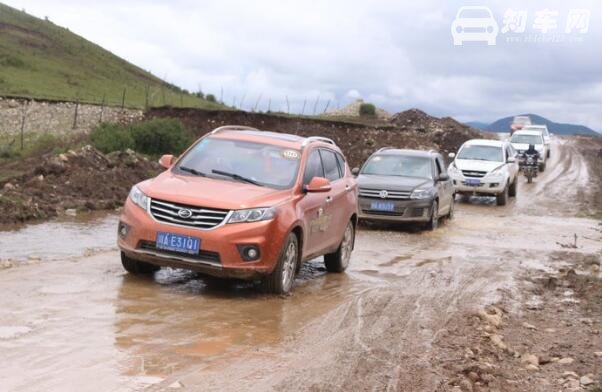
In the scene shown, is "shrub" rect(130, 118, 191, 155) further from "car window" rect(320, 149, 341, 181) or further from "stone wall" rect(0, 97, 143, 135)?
"car window" rect(320, 149, 341, 181)

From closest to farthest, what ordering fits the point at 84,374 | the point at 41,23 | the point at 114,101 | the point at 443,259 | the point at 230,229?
the point at 84,374 < the point at 230,229 < the point at 443,259 < the point at 114,101 < the point at 41,23

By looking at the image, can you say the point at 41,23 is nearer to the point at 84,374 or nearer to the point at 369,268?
the point at 369,268

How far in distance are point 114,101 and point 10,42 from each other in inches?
754

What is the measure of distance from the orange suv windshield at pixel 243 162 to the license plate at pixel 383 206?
7.35m

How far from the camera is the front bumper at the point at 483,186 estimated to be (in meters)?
24.6

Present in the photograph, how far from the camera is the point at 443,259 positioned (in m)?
13.6

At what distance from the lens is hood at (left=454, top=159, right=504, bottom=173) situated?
981 inches

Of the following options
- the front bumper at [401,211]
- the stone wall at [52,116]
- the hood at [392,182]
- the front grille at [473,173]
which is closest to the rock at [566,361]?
the front bumper at [401,211]

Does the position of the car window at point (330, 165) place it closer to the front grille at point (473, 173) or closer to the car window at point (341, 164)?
the car window at point (341, 164)

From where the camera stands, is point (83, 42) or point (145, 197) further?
point (83, 42)

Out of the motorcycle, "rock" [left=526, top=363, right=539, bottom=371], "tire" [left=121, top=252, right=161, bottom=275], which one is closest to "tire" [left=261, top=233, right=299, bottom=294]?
"tire" [left=121, top=252, right=161, bottom=275]

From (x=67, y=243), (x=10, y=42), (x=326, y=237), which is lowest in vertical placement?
(x=67, y=243)

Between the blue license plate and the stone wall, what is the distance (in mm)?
26797

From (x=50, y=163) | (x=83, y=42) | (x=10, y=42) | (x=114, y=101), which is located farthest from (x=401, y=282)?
(x=83, y=42)
